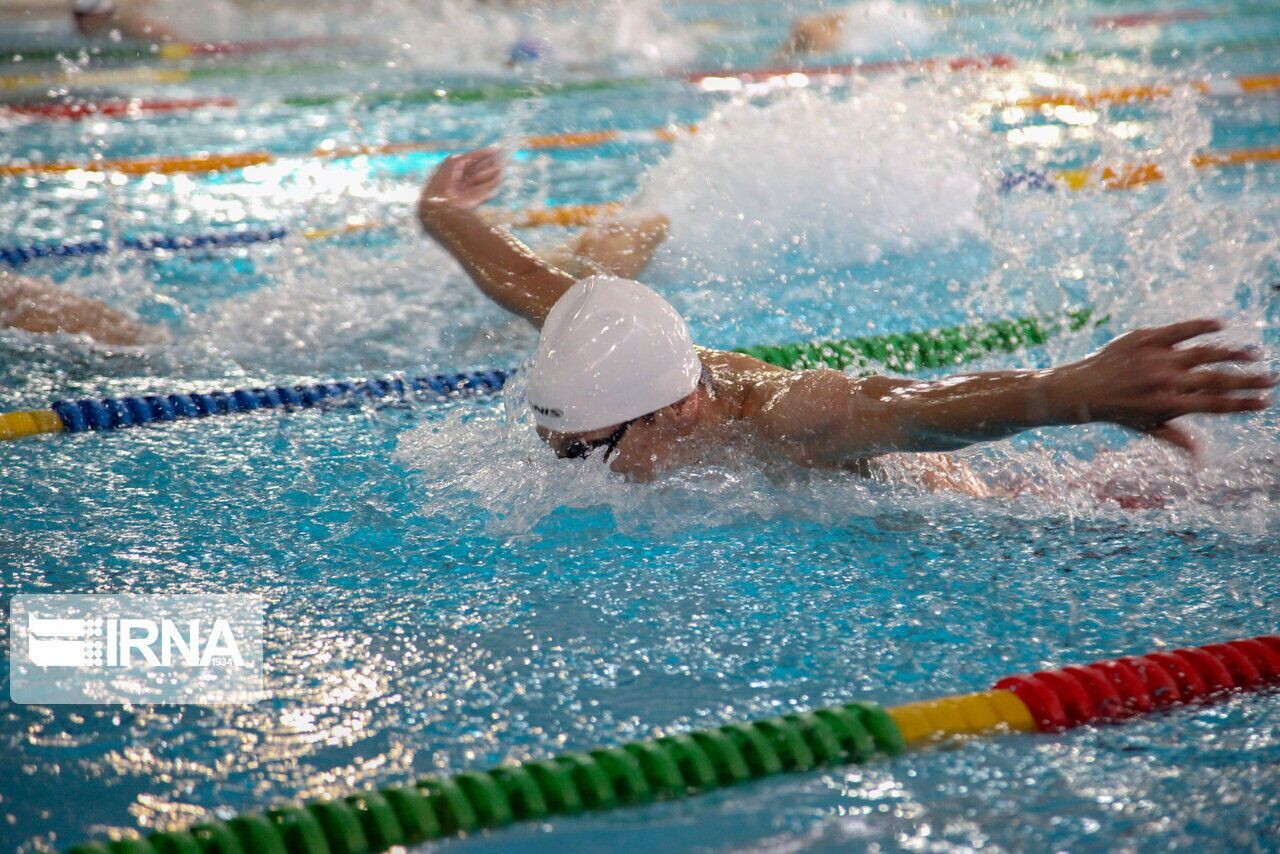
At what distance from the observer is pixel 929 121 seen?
511cm

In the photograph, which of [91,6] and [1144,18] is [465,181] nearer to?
[91,6]

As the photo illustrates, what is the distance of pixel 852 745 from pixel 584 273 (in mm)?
2230

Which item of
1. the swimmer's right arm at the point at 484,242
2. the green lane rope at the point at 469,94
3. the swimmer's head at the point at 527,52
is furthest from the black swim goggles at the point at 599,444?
the swimmer's head at the point at 527,52

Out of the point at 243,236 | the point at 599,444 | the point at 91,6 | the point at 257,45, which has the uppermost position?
the point at 257,45

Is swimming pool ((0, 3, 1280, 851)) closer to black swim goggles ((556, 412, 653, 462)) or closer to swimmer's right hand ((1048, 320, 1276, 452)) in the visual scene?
black swim goggles ((556, 412, 653, 462))

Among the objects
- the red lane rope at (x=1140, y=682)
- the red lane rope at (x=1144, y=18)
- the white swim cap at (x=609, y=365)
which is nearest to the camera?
the red lane rope at (x=1140, y=682)

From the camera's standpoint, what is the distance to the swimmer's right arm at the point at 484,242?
2992 millimetres

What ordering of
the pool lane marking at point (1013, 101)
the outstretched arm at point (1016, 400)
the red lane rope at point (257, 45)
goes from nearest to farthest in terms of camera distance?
the outstretched arm at point (1016, 400) < the pool lane marking at point (1013, 101) < the red lane rope at point (257, 45)

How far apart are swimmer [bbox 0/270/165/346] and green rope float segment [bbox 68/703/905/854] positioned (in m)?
2.50

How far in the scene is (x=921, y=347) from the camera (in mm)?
3689

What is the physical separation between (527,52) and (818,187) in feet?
15.1

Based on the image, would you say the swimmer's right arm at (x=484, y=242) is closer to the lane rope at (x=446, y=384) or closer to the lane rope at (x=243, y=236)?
the lane rope at (x=446, y=384)

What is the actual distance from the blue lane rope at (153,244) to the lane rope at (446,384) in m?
1.61

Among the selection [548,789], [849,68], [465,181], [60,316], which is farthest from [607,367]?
[849,68]
